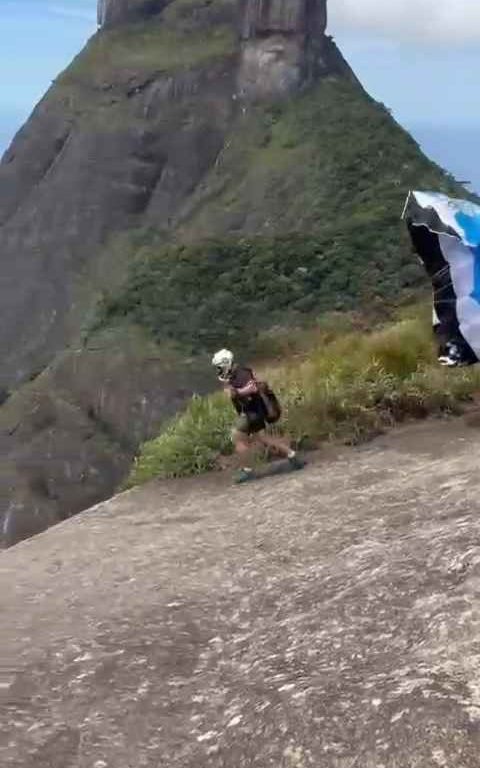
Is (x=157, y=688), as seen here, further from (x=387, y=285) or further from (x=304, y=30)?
(x=304, y=30)

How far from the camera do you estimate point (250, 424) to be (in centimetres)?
983

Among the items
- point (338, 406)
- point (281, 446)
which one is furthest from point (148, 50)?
point (281, 446)

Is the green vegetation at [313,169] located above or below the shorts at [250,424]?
above

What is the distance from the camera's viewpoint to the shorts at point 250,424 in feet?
32.2

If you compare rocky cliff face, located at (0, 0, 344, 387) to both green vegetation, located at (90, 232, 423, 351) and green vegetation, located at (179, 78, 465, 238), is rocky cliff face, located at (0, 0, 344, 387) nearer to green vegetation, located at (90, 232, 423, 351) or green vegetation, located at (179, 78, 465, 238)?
green vegetation, located at (179, 78, 465, 238)

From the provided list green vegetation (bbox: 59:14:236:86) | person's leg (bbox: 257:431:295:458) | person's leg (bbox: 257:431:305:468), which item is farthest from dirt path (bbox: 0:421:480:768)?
green vegetation (bbox: 59:14:236:86)

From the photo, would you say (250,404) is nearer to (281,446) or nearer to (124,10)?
(281,446)

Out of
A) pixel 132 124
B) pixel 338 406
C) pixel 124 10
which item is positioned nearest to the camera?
pixel 338 406

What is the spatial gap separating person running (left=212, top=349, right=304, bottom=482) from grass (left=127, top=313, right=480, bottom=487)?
1.46 ft

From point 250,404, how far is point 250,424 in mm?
189

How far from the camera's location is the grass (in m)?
10.3

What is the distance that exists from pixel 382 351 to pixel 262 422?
233 cm

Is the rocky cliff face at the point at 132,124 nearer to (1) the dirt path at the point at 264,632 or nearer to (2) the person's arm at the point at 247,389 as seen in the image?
(2) the person's arm at the point at 247,389

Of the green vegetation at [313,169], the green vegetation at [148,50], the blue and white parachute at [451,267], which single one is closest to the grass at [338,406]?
the blue and white parachute at [451,267]
